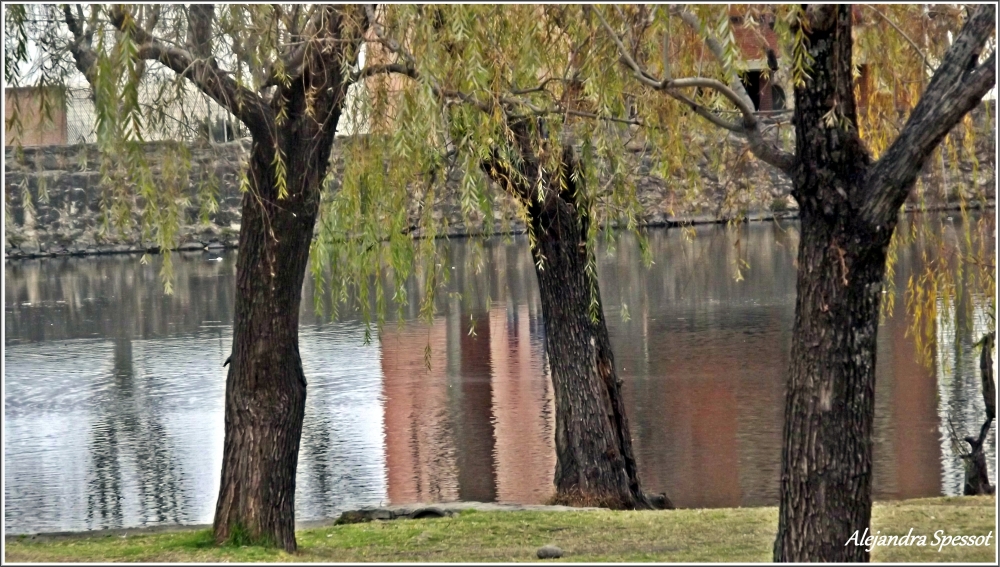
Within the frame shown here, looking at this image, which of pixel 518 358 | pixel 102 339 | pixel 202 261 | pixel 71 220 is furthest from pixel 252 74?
pixel 71 220

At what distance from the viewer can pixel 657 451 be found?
38.3 ft

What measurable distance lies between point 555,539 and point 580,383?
6.82 feet

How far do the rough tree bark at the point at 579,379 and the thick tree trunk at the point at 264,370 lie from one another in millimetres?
2647

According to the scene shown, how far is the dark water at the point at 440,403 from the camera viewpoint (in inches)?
416

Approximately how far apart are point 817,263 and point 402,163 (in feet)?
10.1

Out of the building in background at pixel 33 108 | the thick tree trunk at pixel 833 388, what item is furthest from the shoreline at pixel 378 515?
the building in background at pixel 33 108

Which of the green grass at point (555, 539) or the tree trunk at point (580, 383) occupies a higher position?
the tree trunk at point (580, 383)

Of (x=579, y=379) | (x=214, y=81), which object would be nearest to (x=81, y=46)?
(x=214, y=81)

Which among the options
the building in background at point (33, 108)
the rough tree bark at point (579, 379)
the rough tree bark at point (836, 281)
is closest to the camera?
the rough tree bark at point (836, 281)

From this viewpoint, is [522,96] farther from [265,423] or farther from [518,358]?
[518,358]

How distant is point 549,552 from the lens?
6.97 meters

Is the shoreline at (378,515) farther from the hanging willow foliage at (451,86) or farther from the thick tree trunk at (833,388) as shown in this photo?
the thick tree trunk at (833,388)

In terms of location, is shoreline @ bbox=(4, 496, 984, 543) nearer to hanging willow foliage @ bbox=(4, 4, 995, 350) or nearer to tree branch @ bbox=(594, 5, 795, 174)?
hanging willow foliage @ bbox=(4, 4, 995, 350)

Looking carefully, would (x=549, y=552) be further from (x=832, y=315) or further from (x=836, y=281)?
(x=836, y=281)
